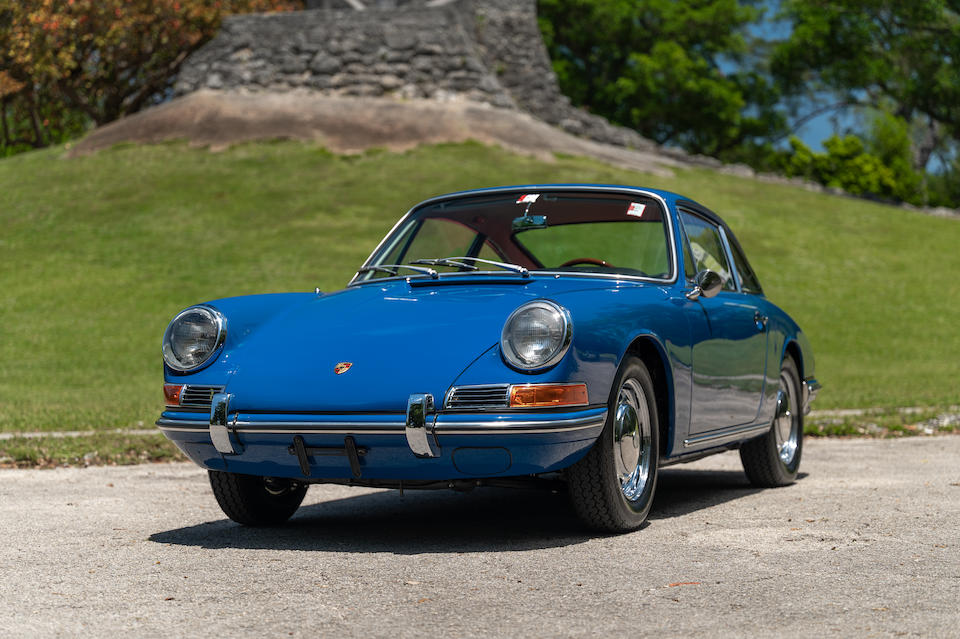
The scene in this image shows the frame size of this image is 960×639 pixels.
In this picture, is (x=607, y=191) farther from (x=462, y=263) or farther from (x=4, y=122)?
(x=4, y=122)

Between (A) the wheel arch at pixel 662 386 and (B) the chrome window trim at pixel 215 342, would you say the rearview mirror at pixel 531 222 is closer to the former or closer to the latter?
(A) the wheel arch at pixel 662 386

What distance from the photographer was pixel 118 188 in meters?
24.8

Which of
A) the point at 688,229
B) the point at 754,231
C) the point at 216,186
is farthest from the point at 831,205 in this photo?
the point at 688,229

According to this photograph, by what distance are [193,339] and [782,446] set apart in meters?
3.82

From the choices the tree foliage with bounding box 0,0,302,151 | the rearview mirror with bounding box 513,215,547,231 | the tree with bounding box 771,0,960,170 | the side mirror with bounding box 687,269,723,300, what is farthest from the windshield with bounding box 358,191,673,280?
the tree with bounding box 771,0,960,170

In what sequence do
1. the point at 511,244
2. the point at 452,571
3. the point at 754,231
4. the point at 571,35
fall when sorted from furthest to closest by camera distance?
1. the point at 571,35
2. the point at 754,231
3. the point at 511,244
4. the point at 452,571

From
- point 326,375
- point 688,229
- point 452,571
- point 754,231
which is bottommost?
point 754,231

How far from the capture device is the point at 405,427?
456 cm

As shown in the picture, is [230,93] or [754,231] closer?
[754,231]

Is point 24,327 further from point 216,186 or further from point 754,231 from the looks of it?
point 754,231

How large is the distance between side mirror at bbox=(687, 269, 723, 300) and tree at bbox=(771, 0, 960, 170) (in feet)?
128

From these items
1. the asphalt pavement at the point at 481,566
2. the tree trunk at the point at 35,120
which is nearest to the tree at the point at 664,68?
the tree trunk at the point at 35,120

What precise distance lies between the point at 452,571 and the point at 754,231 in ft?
69.1

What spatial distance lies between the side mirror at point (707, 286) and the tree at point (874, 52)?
38.9m
